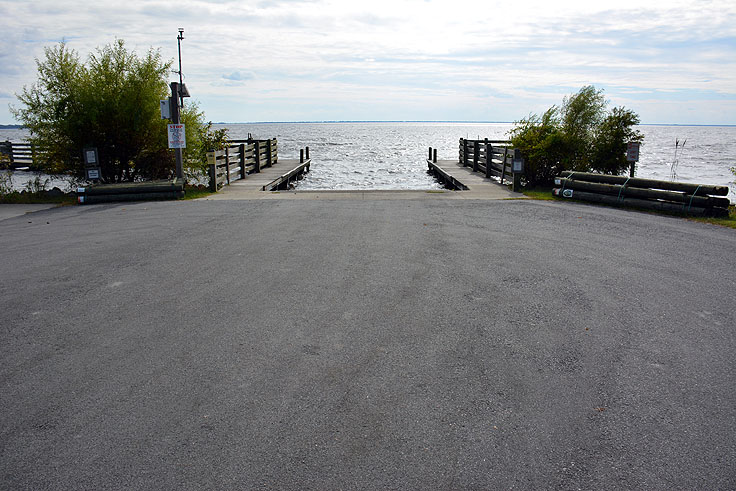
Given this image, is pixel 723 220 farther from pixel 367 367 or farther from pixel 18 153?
pixel 18 153

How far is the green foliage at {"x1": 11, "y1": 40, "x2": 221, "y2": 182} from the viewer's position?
15.9 meters

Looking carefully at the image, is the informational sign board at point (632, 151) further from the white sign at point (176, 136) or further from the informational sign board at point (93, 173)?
the informational sign board at point (93, 173)

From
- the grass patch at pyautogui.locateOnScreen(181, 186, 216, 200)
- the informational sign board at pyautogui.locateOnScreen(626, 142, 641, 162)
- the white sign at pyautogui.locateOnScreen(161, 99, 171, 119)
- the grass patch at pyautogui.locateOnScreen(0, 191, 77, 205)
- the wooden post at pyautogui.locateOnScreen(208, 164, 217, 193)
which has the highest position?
the white sign at pyautogui.locateOnScreen(161, 99, 171, 119)

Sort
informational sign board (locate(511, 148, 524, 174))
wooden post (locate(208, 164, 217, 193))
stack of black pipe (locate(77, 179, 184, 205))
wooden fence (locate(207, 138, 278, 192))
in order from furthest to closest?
wooden fence (locate(207, 138, 278, 192)), wooden post (locate(208, 164, 217, 193)), informational sign board (locate(511, 148, 524, 174)), stack of black pipe (locate(77, 179, 184, 205))

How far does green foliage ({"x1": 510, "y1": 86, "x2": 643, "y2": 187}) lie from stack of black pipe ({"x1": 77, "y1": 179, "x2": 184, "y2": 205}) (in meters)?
10.6

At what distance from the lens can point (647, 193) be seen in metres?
12.9

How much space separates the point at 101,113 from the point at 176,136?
99.4 inches

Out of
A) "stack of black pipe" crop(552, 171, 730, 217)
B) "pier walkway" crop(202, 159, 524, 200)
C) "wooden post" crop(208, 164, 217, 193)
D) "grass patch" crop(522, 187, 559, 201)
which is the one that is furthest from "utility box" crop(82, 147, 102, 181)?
"stack of black pipe" crop(552, 171, 730, 217)

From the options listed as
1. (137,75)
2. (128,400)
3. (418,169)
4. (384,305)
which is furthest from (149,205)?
(418,169)

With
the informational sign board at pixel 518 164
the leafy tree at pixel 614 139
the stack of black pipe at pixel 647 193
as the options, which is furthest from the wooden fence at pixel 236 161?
the leafy tree at pixel 614 139

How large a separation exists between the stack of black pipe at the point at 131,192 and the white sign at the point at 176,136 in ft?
3.57

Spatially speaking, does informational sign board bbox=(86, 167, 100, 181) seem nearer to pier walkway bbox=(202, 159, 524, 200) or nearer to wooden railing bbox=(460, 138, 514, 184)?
pier walkway bbox=(202, 159, 524, 200)

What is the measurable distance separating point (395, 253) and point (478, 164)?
1628cm

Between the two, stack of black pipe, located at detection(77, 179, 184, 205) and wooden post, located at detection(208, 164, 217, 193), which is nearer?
stack of black pipe, located at detection(77, 179, 184, 205)
